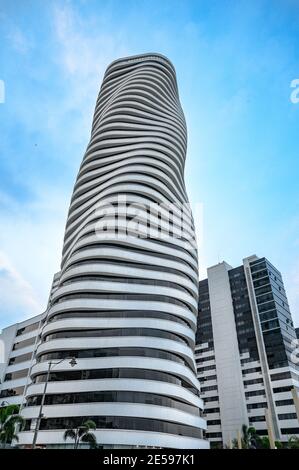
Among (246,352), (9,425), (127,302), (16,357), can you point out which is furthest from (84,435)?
(246,352)

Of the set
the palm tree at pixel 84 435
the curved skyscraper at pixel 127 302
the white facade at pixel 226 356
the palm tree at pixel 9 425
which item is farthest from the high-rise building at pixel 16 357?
the white facade at pixel 226 356

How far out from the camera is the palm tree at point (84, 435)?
40500 mm

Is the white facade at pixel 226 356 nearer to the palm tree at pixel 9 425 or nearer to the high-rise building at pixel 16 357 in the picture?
the high-rise building at pixel 16 357

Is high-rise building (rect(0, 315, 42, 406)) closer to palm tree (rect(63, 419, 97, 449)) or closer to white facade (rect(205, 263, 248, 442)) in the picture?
palm tree (rect(63, 419, 97, 449))

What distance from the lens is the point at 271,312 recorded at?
99.9m

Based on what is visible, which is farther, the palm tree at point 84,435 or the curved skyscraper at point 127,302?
the curved skyscraper at point 127,302

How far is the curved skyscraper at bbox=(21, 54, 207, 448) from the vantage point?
47.6 metres

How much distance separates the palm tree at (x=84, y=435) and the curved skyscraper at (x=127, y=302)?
10.4 feet

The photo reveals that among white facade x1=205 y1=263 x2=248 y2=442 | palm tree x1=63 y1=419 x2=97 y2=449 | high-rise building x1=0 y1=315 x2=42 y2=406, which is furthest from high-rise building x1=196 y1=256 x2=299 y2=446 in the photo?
palm tree x1=63 y1=419 x2=97 y2=449

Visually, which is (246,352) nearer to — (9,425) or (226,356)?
(226,356)

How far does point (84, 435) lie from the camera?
134 feet

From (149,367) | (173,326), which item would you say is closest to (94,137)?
(173,326)
